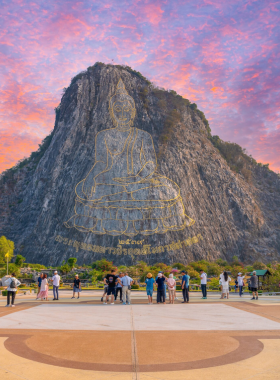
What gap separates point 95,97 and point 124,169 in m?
18.4

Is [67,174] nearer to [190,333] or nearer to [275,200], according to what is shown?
[275,200]

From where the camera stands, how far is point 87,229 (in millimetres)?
49344

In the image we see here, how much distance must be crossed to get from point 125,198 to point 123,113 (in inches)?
473

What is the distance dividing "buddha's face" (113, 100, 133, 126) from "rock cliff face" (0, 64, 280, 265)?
39cm

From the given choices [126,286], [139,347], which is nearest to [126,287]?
[126,286]

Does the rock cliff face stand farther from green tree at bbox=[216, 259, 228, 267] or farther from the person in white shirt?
the person in white shirt

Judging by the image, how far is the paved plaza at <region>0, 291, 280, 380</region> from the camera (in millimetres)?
4965

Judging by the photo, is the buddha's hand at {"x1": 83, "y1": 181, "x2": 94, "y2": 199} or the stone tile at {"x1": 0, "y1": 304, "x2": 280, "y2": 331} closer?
the stone tile at {"x1": 0, "y1": 304, "x2": 280, "y2": 331}

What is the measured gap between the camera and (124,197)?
49719 millimetres

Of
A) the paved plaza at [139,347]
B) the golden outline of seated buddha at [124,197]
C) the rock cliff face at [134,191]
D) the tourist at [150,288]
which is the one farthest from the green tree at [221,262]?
the paved plaza at [139,347]

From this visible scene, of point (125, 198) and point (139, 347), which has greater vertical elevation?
point (125, 198)

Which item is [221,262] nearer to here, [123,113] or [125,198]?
[125,198]

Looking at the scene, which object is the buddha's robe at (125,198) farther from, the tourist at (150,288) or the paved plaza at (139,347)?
the paved plaza at (139,347)

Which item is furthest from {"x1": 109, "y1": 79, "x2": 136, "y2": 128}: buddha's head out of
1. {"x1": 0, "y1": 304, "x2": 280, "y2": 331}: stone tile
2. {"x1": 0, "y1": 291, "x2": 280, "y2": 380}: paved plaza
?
{"x1": 0, "y1": 291, "x2": 280, "y2": 380}: paved plaza
